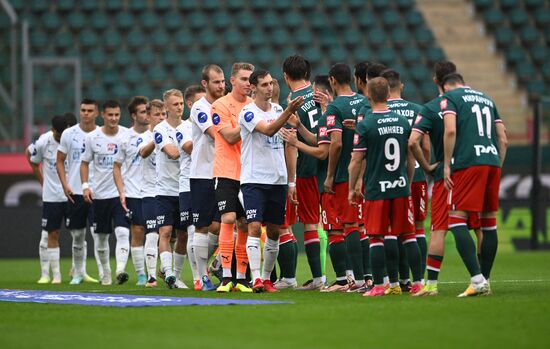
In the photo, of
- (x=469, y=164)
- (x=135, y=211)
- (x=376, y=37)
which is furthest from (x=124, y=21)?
(x=469, y=164)

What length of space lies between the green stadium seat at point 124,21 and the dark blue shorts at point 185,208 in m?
17.1

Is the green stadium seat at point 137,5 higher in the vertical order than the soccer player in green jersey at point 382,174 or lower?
higher

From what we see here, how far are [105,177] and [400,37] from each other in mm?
17050

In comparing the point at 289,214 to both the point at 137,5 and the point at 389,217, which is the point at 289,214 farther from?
the point at 137,5

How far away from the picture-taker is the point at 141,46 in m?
29.1

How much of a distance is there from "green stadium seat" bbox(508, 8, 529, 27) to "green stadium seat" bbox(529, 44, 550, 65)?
863 millimetres

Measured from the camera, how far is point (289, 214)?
12.9 m

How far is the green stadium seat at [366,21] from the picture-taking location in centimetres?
3059

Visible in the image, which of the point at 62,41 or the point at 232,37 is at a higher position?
the point at 232,37

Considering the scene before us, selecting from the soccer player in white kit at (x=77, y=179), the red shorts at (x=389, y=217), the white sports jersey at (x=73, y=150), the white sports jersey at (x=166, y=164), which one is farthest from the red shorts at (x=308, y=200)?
the white sports jersey at (x=73, y=150)

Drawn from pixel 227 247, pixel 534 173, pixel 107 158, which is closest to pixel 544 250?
pixel 534 173

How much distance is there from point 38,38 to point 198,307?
1978 centimetres

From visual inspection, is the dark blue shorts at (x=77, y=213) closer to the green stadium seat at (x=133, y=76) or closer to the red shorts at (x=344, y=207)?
the red shorts at (x=344, y=207)

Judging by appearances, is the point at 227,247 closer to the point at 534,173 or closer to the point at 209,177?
the point at 209,177
